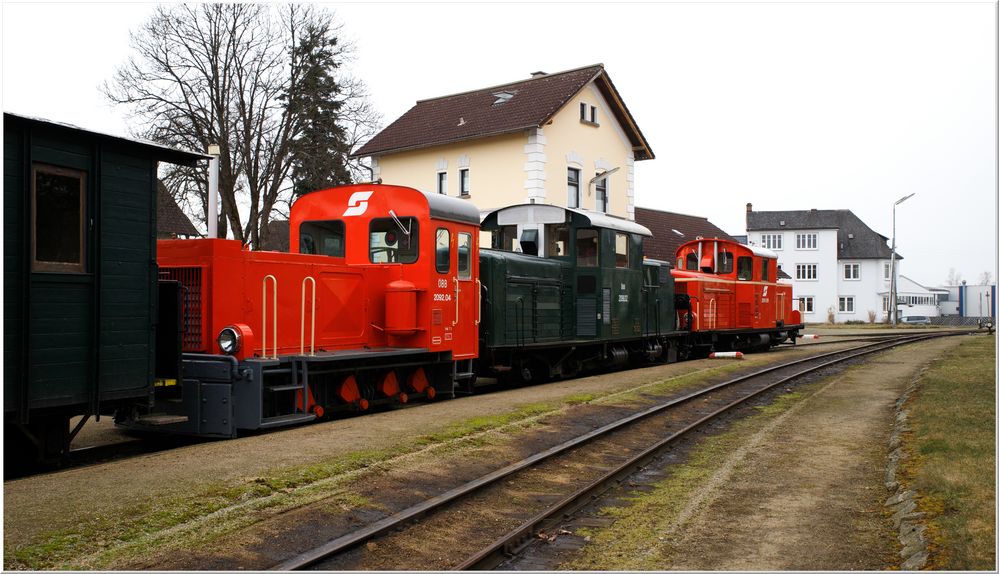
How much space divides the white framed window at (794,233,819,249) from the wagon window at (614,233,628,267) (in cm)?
5823

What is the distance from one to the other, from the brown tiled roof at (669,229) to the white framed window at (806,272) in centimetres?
2354

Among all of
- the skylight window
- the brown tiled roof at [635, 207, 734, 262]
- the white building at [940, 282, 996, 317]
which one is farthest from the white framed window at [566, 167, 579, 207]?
the white building at [940, 282, 996, 317]

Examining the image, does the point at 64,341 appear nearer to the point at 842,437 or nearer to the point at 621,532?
the point at 621,532

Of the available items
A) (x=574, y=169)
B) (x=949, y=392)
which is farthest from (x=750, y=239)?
(x=949, y=392)

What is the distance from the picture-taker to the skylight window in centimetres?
3077

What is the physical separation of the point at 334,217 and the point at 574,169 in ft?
62.5

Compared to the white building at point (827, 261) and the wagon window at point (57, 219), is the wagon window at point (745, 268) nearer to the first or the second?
the wagon window at point (57, 219)

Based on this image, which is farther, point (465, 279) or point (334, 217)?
point (465, 279)

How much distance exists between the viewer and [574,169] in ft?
99.5

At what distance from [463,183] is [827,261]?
49.9 meters

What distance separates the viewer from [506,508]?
711cm

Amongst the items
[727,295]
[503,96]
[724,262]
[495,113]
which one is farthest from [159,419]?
[503,96]

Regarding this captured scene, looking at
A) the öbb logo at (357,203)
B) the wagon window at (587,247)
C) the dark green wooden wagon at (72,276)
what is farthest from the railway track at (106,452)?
the wagon window at (587,247)

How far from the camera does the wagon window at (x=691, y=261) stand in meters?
25.5
